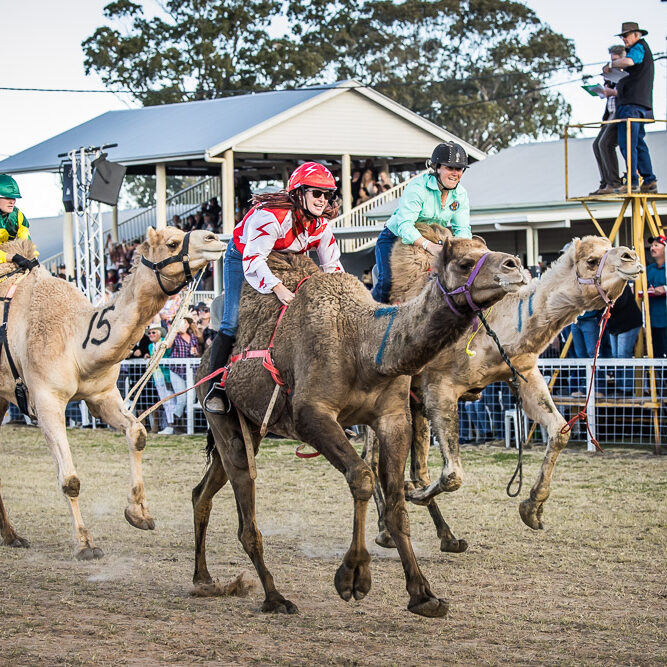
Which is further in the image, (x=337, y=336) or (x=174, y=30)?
(x=174, y=30)

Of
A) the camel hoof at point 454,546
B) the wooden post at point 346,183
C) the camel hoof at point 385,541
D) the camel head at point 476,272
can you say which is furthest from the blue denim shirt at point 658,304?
the wooden post at point 346,183

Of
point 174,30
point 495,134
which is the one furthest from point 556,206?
point 174,30

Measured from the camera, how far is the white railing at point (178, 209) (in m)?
37.5

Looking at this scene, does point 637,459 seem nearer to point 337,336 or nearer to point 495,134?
point 337,336

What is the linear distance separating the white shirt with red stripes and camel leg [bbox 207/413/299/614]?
1.00 m

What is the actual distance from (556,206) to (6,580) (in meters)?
16.9

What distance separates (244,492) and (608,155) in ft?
28.4

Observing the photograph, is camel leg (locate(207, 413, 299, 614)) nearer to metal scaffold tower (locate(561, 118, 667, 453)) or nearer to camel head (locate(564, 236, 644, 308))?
camel head (locate(564, 236, 644, 308))

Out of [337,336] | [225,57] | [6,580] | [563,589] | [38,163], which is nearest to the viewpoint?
[337,336]

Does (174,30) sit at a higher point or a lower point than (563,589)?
higher

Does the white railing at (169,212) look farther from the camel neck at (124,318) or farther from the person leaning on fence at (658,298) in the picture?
the camel neck at (124,318)

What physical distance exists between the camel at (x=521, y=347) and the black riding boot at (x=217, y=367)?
1.84 metres

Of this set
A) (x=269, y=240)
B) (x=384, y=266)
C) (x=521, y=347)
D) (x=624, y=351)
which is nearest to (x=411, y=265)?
(x=384, y=266)

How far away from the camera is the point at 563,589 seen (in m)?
7.11
